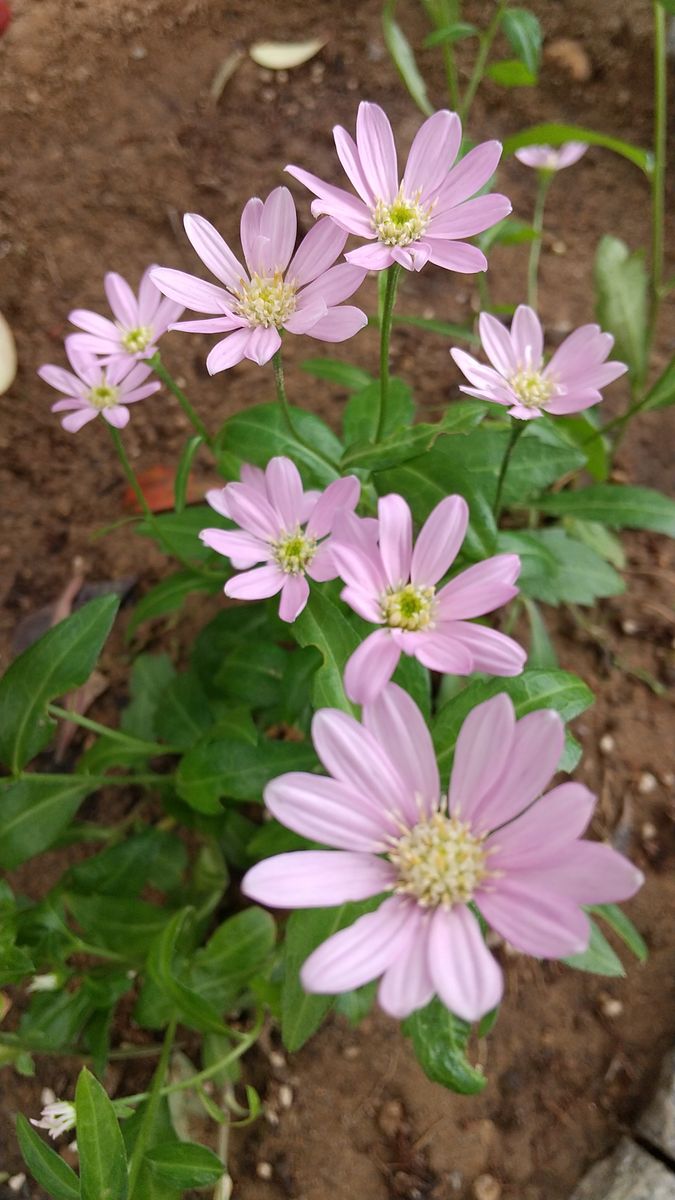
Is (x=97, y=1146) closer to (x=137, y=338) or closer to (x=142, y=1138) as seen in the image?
(x=142, y=1138)

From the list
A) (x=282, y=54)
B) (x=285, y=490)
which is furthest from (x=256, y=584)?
(x=282, y=54)

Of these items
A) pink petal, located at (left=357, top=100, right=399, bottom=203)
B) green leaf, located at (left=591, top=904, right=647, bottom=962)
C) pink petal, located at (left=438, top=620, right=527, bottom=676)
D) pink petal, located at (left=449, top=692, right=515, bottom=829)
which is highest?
pink petal, located at (left=357, top=100, right=399, bottom=203)

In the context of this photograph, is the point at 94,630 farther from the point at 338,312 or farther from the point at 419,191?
the point at 419,191

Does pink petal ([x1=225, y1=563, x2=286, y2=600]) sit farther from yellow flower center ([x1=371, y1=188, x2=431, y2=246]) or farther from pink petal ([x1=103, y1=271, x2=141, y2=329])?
pink petal ([x1=103, y1=271, x2=141, y2=329])

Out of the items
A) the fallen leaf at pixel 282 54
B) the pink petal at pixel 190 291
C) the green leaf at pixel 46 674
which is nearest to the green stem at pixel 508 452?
the pink petal at pixel 190 291

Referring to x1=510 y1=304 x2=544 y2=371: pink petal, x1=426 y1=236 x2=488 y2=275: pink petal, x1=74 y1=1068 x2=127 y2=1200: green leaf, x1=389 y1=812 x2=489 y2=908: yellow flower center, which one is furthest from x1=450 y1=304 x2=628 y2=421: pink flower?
x1=74 y1=1068 x2=127 y2=1200: green leaf
